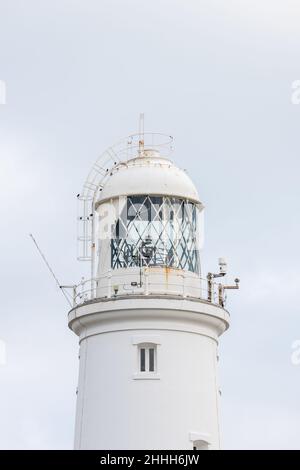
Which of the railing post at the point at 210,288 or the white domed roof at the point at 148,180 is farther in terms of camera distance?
the white domed roof at the point at 148,180

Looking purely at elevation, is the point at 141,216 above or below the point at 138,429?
above

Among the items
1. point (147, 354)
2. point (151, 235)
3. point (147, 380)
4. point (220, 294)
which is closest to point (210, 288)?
point (220, 294)

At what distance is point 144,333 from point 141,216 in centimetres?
289

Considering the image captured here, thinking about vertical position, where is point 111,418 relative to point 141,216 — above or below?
below

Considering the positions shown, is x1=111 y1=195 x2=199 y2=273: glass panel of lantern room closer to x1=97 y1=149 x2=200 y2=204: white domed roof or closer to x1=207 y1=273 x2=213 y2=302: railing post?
x1=97 y1=149 x2=200 y2=204: white domed roof

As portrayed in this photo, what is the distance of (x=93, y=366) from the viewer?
7675 centimetres

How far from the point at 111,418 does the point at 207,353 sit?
2.87 metres

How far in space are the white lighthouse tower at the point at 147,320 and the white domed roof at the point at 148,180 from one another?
0.02 metres

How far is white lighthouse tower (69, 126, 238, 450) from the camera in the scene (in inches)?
2990

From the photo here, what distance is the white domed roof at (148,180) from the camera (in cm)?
7744

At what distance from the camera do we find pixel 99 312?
76500mm

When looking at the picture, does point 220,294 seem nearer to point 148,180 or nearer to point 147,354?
point 147,354

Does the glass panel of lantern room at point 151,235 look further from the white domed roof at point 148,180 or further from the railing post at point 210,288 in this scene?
the railing post at point 210,288

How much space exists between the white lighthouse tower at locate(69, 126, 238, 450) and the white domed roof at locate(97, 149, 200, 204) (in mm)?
24
